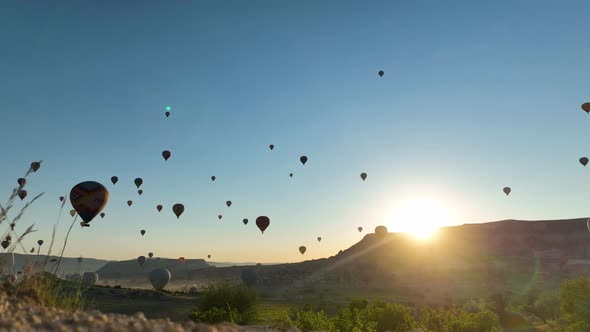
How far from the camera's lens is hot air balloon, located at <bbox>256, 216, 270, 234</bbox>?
60844mm

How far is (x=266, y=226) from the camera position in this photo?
2402 inches

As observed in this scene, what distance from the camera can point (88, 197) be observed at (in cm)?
2252

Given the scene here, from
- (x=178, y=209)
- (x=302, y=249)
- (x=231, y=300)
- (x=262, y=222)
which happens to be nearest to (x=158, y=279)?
(x=178, y=209)

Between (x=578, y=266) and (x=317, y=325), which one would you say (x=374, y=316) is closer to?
(x=317, y=325)

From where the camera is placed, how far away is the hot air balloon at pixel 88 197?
74.1 feet

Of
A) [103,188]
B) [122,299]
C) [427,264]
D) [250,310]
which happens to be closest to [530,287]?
[427,264]

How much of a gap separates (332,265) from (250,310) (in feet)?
326

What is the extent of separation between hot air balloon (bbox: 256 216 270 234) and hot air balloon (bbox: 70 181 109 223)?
38611 millimetres

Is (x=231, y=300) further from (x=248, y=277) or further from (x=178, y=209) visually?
(x=248, y=277)

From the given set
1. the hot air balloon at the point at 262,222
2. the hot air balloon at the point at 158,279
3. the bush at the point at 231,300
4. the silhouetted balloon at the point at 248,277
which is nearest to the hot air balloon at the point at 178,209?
the hot air balloon at the point at 262,222

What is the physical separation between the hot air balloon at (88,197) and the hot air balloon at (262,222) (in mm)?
38611

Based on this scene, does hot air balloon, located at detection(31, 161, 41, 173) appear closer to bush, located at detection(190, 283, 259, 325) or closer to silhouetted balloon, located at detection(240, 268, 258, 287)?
bush, located at detection(190, 283, 259, 325)

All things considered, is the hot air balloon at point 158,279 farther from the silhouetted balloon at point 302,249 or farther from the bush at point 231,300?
the bush at point 231,300

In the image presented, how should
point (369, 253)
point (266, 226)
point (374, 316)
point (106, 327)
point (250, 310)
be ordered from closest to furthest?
point (106, 327)
point (374, 316)
point (250, 310)
point (266, 226)
point (369, 253)
